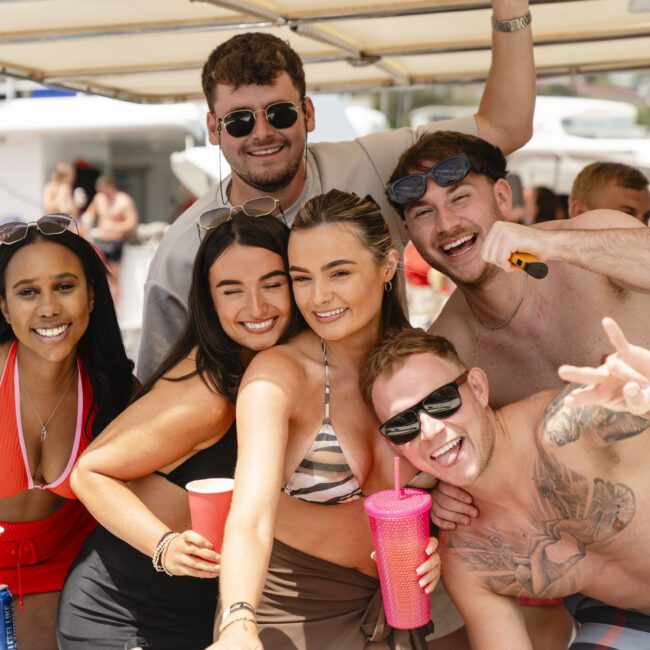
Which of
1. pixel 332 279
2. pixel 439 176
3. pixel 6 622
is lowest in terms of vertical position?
pixel 6 622

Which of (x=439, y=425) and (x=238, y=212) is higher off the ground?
(x=238, y=212)

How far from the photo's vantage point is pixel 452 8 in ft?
11.7

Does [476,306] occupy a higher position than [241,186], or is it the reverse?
[241,186]

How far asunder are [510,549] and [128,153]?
14255 millimetres

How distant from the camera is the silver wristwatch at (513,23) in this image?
11.2ft

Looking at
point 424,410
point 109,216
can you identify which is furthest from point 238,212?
point 109,216

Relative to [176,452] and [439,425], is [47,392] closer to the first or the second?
[176,452]

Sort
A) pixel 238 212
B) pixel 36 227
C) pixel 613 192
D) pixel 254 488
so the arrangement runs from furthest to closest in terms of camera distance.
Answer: pixel 613 192
pixel 36 227
pixel 238 212
pixel 254 488

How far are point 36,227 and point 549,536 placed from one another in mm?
2101

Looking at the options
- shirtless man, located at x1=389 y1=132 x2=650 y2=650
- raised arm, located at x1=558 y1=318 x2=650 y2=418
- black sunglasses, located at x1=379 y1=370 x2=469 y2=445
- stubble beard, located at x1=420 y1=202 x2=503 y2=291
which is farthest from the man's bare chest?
stubble beard, located at x1=420 y1=202 x2=503 y2=291

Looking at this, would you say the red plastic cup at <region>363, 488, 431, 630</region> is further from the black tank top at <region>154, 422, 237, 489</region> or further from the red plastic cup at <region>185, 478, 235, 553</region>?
the black tank top at <region>154, 422, 237, 489</region>

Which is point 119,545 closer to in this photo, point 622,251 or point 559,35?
point 622,251

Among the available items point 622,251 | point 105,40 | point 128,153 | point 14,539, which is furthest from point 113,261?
point 622,251

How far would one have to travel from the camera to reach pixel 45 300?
10.9 feet
